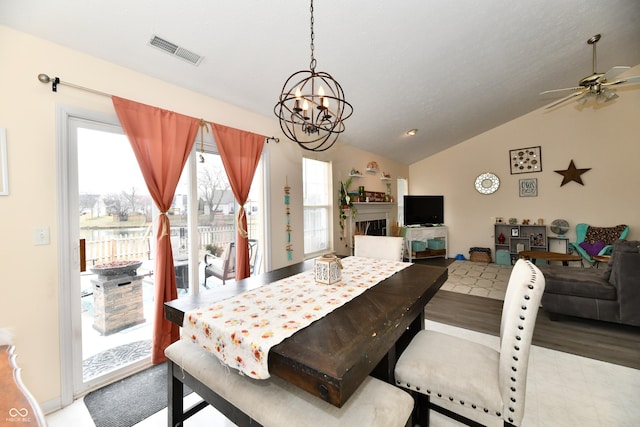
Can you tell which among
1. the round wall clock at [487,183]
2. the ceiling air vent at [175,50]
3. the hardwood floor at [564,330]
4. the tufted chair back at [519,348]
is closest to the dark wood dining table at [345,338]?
the tufted chair back at [519,348]

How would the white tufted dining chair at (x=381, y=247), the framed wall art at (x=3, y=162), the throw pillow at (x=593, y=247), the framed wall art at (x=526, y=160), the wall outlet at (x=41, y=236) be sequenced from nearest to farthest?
the framed wall art at (x=3, y=162), the wall outlet at (x=41, y=236), the white tufted dining chair at (x=381, y=247), the throw pillow at (x=593, y=247), the framed wall art at (x=526, y=160)

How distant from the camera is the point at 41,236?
1.67m

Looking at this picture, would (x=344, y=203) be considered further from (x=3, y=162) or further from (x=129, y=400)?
(x=3, y=162)

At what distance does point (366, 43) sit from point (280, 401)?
268 cm

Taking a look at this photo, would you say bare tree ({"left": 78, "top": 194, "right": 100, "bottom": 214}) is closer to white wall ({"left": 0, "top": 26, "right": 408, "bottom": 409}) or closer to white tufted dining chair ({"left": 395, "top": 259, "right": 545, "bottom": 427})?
white wall ({"left": 0, "top": 26, "right": 408, "bottom": 409})

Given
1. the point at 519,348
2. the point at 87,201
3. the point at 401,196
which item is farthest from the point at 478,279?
the point at 87,201

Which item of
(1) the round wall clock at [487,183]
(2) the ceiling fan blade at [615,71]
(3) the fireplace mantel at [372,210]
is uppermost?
(2) the ceiling fan blade at [615,71]

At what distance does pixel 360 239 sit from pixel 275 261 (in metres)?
1.18

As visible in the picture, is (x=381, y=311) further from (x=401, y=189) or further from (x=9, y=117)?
(x=401, y=189)

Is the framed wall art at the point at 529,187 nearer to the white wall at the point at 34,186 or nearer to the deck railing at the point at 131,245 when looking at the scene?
the deck railing at the point at 131,245

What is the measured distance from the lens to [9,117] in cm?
156

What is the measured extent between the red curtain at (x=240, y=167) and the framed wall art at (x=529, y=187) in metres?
5.55

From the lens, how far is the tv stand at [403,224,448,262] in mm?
5773

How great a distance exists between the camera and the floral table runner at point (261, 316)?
0.96 meters
